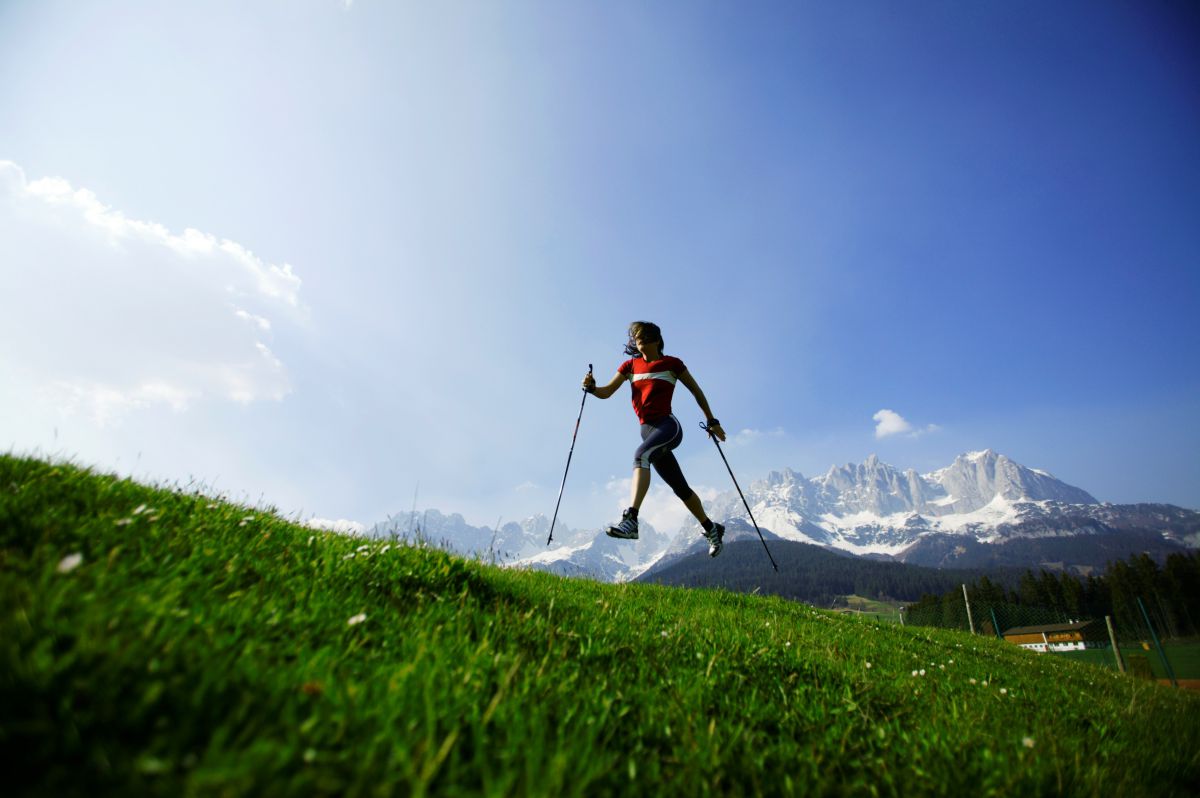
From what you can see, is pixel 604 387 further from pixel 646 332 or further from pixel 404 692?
pixel 404 692

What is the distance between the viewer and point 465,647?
261 centimetres

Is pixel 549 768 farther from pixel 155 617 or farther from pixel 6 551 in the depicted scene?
pixel 6 551

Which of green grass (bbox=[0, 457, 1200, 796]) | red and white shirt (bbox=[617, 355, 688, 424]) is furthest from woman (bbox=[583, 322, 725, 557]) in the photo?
green grass (bbox=[0, 457, 1200, 796])

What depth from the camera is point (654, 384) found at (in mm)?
9383

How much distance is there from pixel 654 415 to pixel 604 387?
142 cm

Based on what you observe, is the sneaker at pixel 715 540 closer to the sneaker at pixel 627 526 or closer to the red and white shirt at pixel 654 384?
the sneaker at pixel 627 526

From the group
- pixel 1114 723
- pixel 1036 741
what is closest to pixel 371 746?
pixel 1036 741

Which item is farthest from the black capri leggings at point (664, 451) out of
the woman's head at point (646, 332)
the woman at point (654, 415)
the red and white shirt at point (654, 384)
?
the woman's head at point (646, 332)

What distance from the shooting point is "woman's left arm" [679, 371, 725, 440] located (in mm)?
10070

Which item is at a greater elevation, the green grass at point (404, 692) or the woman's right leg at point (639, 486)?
the woman's right leg at point (639, 486)

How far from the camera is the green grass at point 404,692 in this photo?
1.36 meters

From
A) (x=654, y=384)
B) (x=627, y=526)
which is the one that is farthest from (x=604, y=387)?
(x=627, y=526)

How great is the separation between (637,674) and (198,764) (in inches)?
95.2

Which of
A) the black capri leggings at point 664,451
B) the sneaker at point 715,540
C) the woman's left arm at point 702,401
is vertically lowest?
the sneaker at point 715,540
